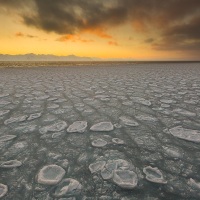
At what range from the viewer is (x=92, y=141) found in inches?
62.7

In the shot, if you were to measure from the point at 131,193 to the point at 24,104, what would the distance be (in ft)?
7.92

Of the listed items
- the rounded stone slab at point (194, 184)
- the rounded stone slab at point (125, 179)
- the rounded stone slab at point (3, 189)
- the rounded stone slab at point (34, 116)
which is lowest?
the rounded stone slab at point (34, 116)

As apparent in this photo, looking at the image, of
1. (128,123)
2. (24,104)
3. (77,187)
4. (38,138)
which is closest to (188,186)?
(77,187)

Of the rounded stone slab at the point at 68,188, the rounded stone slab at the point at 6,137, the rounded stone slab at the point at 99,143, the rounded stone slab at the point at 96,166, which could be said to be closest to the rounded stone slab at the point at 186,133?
the rounded stone slab at the point at 99,143

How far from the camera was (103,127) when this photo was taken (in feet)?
6.28

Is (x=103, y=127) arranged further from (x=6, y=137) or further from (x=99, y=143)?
(x=6, y=137)

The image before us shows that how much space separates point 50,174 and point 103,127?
867 mm

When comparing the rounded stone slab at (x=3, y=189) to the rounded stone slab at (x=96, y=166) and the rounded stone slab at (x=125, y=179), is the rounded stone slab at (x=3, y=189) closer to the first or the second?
the rounded stone slab at (x=96, y=166)

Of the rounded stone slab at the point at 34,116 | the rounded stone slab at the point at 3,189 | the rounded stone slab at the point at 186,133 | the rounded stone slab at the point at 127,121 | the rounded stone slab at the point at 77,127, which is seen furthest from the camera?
the rounded stone slab at the point at 34,116

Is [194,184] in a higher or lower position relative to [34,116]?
higher

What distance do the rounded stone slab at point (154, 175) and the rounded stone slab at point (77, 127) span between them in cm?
82

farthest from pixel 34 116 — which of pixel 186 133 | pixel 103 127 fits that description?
pixel 186 133

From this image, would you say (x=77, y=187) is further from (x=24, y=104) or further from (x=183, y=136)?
(x=24, y=104)

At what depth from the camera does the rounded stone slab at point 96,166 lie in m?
1.19
